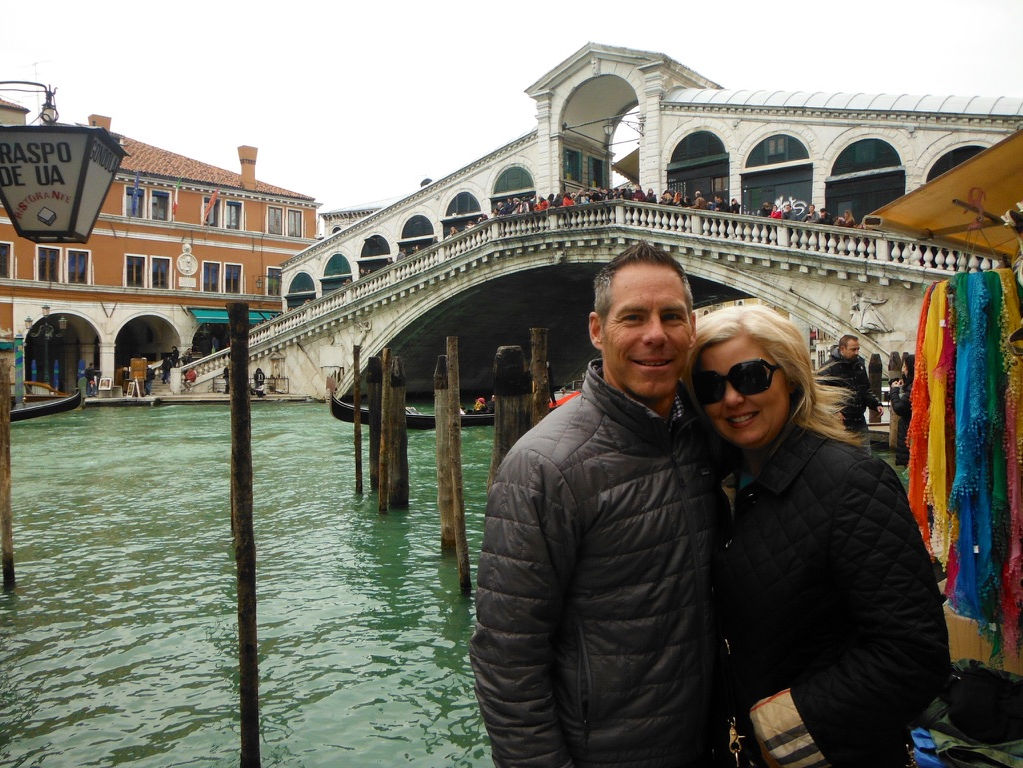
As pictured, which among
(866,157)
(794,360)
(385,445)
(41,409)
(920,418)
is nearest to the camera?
(794,360)

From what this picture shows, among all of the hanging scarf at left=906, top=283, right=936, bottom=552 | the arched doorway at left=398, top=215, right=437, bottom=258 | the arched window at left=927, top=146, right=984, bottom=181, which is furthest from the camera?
the arched doorway at left=398, top=215, right=437, bottom=258

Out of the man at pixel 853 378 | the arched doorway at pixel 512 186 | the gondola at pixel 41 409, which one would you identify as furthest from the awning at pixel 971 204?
the arched doorway at pixel 512 186

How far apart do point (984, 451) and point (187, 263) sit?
24965mm

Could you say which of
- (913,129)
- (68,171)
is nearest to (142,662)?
(68,171)

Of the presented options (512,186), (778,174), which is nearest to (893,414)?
(778,174)

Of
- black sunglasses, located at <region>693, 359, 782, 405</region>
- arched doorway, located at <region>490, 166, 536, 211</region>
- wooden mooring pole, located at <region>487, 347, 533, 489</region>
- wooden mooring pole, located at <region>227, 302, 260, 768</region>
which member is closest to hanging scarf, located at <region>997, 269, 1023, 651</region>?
black sunglasses, located at <region>693, 359, 782, 405</region>

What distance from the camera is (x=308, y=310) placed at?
19828mm

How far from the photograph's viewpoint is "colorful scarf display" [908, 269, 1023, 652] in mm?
2283

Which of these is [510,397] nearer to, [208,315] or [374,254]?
[374,254]

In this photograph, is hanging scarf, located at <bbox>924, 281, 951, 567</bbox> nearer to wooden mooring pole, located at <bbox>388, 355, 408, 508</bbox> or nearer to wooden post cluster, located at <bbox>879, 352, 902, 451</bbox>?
wooden mooring pole, located at <bbox>388, 355, 408, 508</bbox>

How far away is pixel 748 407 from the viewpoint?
4.42ft

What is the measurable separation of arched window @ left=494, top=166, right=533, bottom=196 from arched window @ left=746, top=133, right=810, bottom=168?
563cm

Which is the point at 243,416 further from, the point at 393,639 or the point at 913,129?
the point at 913,129

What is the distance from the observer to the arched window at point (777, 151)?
48.4 ft
